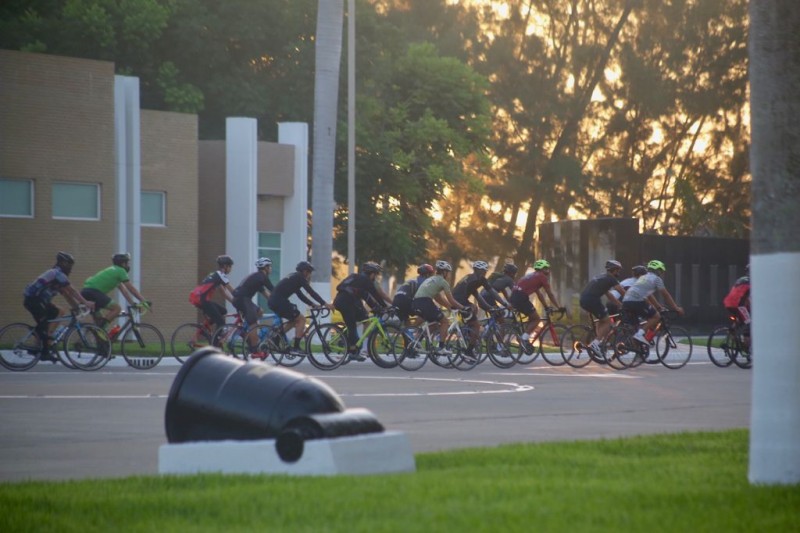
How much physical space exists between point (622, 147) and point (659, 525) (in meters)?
57.0

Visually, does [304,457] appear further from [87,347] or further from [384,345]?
[384,345]

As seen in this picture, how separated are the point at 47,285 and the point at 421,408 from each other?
938cm

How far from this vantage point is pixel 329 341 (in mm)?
26625

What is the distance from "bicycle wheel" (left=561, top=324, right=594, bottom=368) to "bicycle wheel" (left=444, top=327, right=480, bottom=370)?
1.81m

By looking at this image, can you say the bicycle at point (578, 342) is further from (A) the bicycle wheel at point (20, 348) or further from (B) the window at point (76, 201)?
(B) the window at point (76, 201)

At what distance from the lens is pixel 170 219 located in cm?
4038

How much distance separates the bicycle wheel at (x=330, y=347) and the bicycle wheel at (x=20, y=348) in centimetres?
447

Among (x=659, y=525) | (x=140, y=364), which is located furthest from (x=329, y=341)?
Answer: (x=659, y=525)

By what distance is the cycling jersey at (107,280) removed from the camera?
86.3 feet

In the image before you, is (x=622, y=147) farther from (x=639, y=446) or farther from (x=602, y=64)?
(x=639, y=446)

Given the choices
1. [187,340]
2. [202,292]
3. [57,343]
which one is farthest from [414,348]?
[57,343]

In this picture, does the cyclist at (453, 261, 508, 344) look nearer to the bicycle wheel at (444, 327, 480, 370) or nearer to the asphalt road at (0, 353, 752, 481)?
the bicycle wheel at (444, 327, 480, 370)

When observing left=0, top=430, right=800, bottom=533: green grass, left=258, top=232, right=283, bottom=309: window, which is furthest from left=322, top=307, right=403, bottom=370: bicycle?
left=258, top=232, right=283, bottom=309: window

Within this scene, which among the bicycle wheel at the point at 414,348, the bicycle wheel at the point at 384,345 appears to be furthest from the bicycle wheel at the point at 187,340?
the bicycle wheel at the point at 414,348
